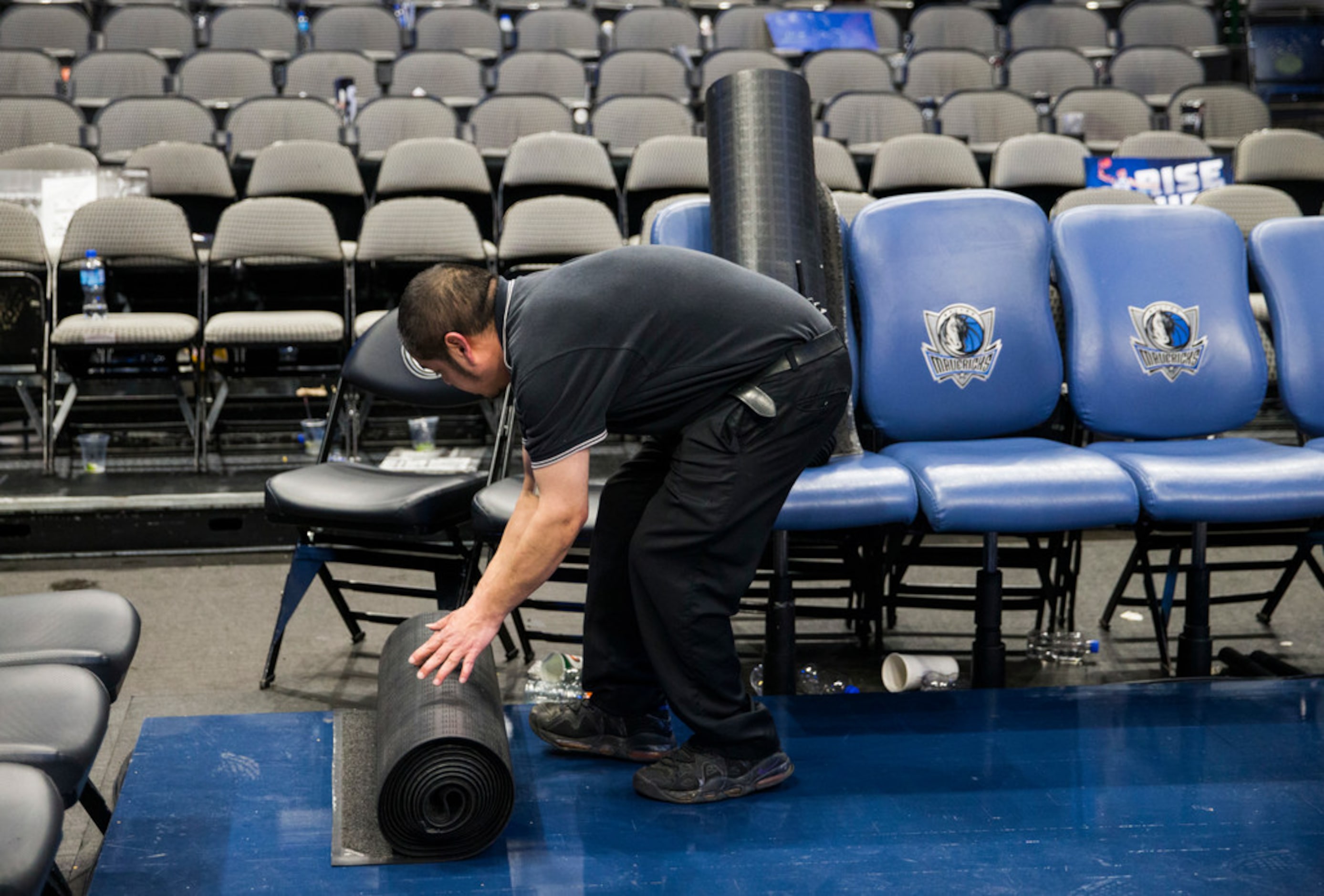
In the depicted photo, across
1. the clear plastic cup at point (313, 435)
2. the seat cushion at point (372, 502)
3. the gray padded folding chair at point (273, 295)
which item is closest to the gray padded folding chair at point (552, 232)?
the gray padded folding chair at point (273, 295)

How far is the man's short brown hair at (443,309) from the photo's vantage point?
170 cm

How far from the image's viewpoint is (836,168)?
523 centimetres

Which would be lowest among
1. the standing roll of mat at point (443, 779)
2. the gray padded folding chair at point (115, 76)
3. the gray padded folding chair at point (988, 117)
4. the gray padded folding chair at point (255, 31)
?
the standing roll of mat at point (443, 779)

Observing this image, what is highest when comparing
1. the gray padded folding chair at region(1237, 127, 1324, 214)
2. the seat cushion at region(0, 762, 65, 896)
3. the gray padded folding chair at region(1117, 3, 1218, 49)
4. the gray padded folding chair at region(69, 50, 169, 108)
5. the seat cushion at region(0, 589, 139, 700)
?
the gray padded folding chair at region(1117, 3, 1218, 49)

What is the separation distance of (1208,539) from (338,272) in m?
3.72

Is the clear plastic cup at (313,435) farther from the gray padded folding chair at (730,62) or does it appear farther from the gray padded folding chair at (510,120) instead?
the gray padded folding chair at (730,62)

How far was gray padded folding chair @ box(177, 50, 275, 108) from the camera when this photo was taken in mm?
6586

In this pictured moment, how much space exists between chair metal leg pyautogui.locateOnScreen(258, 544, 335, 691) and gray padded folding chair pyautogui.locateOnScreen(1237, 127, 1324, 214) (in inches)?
184

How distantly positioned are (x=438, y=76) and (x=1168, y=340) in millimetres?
5244

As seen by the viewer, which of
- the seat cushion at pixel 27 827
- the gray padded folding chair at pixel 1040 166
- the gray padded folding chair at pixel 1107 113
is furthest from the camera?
the gray padded folding chair at pixel 1107 113

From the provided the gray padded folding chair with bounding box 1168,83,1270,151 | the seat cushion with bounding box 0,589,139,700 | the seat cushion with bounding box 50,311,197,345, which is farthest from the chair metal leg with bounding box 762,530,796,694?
the gray padded folding chair with bounding box 1168,83,1270,151

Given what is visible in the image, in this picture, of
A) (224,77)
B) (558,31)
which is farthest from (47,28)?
(558,31)

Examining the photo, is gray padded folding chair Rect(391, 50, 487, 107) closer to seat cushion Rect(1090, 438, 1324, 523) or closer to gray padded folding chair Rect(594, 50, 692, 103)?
gray padded folding chair Rect(594, 50, 692, 103)

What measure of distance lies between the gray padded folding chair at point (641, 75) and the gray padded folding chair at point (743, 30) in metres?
0.77
